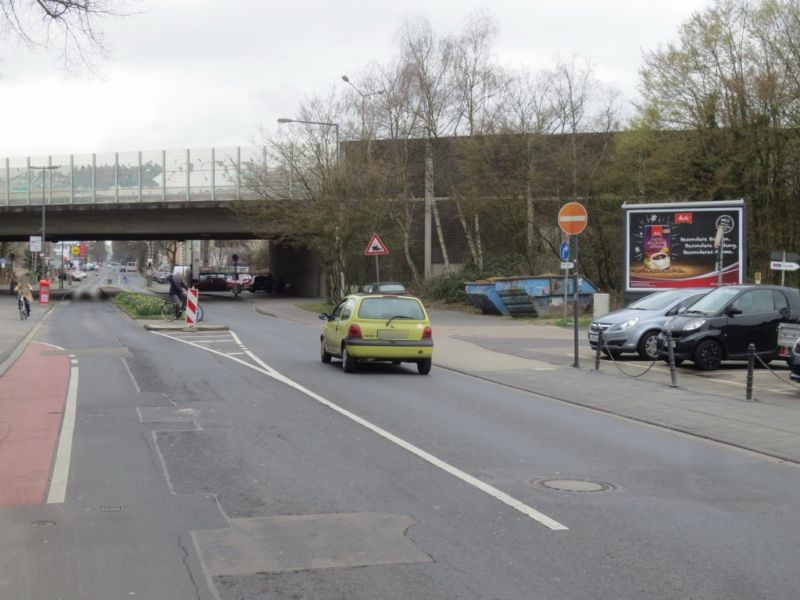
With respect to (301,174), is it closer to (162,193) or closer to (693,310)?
(162,193)

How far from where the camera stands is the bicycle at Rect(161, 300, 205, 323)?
103 feet

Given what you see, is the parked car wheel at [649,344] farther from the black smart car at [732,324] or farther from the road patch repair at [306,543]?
the road patch repair at [306,543]

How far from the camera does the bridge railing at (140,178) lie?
163ft

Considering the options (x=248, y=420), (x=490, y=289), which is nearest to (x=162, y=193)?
(x=490, y=289)

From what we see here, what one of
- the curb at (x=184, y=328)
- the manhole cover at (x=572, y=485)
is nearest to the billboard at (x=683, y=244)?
the curb at (x=184, y=328)

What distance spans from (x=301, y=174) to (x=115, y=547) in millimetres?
36937

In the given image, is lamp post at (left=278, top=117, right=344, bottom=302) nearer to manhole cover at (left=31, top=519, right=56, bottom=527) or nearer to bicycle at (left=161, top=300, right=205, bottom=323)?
bicycle at (left=161, top=300, right=205, bottom=323)

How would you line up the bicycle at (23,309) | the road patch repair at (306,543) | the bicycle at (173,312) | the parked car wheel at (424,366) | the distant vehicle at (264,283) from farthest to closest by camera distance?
the distant vehicle at (264,283)
the bicycle at (23,309)
the bicycle at (173,312)
the parked car wheel at (424,366)
the road patch repair at (306,543)

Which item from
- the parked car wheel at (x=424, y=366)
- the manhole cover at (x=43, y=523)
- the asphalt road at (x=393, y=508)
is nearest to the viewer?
the asphalt road at (x=393, y=508)

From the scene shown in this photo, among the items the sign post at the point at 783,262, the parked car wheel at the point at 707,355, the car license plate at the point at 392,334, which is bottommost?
the parked car wheel at the point at 707,355

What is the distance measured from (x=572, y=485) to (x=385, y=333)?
348 inches

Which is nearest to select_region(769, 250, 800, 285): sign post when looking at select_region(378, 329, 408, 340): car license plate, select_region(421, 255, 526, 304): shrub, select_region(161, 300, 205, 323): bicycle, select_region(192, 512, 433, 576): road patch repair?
select_region(421, 255, 526, 304): shrub

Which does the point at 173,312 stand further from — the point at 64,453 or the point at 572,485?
the point at 572,485

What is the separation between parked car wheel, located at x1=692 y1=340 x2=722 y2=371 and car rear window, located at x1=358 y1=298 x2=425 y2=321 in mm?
5240
